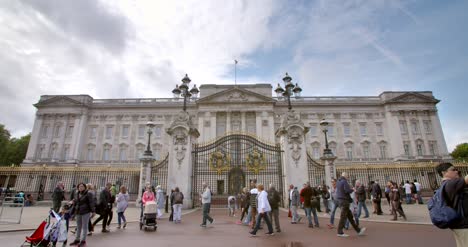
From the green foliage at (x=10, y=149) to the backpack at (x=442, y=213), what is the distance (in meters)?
67.5

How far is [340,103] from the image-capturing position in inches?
1934

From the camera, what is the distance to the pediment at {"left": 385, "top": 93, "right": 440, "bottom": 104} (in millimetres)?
47938

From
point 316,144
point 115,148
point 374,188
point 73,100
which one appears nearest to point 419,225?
point 374,188

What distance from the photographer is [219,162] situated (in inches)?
695

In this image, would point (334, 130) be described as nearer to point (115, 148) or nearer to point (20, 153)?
point (115, 148)

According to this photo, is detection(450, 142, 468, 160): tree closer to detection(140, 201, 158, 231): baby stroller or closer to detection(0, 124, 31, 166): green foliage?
detection(140, 201, 158, 231): baby stroller

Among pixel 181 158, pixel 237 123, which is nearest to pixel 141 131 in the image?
pixel 237 123

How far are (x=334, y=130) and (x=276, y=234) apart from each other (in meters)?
44.0

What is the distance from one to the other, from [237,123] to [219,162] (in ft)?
96.0

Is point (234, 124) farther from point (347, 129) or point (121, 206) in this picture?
point (121, 206)

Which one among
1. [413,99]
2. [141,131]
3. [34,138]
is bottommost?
[34,138]

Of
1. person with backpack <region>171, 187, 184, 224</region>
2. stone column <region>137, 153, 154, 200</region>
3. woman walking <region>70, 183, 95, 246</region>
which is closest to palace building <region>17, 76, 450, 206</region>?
stone column <region>137, 153, 154, 200</region>

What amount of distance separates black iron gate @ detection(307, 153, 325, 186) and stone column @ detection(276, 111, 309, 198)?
1.15 metres

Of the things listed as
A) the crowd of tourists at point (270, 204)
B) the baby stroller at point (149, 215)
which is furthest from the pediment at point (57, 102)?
the baby stroller at point (149, 215)
